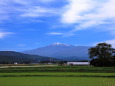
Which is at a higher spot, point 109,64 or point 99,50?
point 99,50
